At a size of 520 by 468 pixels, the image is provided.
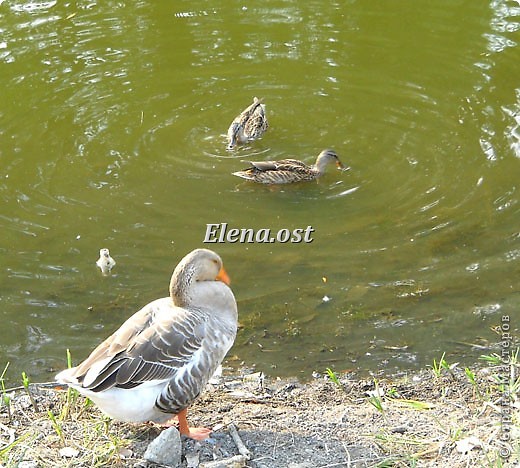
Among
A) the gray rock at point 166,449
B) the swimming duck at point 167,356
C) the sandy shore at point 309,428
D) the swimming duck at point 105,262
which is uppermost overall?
the swimming duck at point 167,356

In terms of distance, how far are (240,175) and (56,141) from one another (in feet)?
8.03

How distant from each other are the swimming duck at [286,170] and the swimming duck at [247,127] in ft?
2.33

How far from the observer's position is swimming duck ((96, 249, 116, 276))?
27.1 ft

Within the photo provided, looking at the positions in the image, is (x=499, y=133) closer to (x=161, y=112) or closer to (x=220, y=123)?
(x=220, y=123)

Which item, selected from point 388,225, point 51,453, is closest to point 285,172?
point 388,225

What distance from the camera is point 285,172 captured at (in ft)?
32.2

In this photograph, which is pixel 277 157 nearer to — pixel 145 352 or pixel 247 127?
pixel 247 127

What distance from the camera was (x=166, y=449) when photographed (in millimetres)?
5254

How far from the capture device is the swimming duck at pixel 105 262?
8.27 meters

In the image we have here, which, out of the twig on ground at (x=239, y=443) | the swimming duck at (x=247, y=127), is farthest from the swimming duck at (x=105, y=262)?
the twig on ground at (x=239, y=443)

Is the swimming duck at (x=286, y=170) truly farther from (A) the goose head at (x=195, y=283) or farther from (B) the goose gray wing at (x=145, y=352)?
(B) the goose gray wing at (x=145, y=352)
